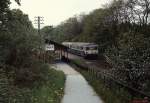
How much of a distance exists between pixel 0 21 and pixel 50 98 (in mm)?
8039

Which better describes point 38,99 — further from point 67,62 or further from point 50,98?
point 67,62

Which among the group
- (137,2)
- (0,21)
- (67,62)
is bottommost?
(67,62)

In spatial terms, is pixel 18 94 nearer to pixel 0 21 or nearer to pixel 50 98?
pixel 50 98

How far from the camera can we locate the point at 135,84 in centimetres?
1662

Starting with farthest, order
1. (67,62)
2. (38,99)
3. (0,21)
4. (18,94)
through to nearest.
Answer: (67,62), (0,21), (38,99), (18,94)

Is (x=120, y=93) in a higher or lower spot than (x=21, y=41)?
lower

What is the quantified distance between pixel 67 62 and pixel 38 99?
148 ft

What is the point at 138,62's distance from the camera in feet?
53.6

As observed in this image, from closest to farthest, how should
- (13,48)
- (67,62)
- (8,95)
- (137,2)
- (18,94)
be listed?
(8,95) → (18,94) → (13,48) → (137,2) → (67,62)

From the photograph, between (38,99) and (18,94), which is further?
(38,99)

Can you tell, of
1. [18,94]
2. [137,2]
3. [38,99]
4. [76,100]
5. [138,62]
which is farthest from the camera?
[137,2]

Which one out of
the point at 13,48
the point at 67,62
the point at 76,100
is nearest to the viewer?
the point at 76,100

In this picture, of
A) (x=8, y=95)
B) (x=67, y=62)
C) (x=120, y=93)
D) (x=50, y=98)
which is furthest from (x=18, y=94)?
(x=67, y=62)

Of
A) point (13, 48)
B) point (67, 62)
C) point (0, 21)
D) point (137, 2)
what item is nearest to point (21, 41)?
point (13, 48)
